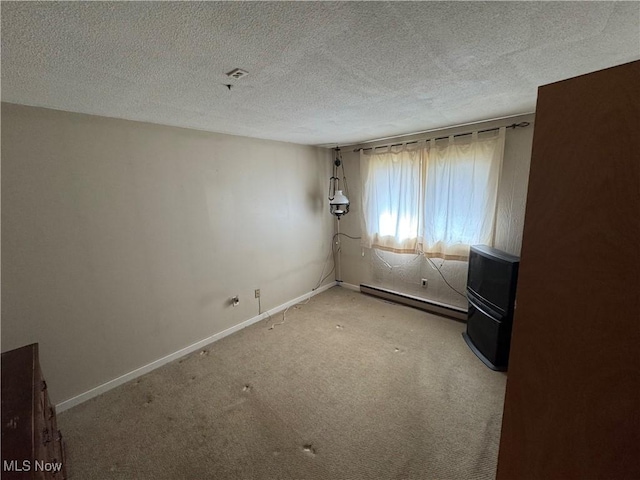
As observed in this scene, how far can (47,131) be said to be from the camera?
1.75 meters

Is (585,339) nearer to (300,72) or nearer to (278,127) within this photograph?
(300,72)

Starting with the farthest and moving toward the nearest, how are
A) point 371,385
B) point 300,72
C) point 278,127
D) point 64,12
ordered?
point 278,127 → point 371,385 → point 300,72 → point 64,12

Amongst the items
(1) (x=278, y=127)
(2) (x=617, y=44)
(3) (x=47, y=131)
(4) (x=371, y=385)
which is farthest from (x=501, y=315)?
(3) (x=47, y=131)

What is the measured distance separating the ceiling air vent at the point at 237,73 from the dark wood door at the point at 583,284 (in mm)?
1247

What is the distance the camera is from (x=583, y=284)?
0.79m

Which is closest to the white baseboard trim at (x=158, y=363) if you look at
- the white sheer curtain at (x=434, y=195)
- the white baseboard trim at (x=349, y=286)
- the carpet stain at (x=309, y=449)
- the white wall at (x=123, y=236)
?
the white wall at (x=123, y=236)

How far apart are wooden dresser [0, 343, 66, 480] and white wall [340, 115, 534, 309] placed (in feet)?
10.9

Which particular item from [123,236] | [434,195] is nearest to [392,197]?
[434,195]

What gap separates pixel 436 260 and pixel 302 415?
7.46 feet

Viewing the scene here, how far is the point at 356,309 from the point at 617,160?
3000 millimetres

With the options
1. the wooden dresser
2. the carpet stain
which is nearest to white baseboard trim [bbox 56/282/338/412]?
the wooden dresser

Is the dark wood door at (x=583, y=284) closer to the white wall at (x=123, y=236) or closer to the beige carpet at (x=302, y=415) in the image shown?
the beige carpet at (x=302, y=415)

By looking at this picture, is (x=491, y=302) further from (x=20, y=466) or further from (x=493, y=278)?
(x=20, y=466)

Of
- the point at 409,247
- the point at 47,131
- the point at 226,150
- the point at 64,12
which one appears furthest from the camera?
the point at 409,247
